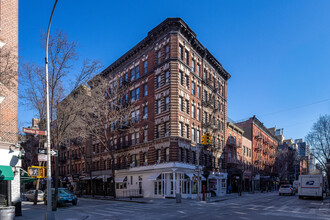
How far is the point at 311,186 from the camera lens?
30.8 m

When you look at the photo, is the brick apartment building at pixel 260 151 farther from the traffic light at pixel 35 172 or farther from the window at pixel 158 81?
the traffic light at pixel 35 172

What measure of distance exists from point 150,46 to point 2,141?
83.7 feet

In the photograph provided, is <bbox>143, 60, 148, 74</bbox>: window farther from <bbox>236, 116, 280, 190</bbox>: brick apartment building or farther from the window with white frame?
<bbox>236, 116, 280, 190</bbox>: brick apartment building

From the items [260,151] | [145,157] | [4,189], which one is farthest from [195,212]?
[260,151]

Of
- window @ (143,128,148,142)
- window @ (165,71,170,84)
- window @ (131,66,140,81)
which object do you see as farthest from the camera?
window @ (131,66,140,81)

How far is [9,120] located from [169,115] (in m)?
19.5

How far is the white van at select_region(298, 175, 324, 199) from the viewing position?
30.2 meters

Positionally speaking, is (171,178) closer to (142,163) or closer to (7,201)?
(142,163)

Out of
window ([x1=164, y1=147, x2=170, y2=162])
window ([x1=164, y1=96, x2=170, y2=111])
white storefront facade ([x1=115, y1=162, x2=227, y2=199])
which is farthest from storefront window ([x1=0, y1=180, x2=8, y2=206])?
window ([x1=164, y1=96, x2=170, y2=111])

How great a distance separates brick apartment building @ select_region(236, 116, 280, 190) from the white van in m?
30.1

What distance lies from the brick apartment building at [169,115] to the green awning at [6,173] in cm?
1963

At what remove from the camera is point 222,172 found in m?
47.6

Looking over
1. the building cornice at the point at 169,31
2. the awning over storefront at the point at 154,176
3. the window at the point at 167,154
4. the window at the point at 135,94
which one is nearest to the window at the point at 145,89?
the window at the point at 135,94

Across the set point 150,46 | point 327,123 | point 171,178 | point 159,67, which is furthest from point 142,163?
point 327,123
